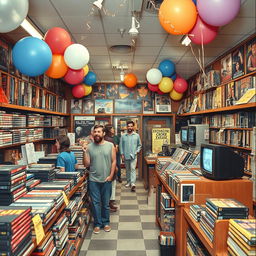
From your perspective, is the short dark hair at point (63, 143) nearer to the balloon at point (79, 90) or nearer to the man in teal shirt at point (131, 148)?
the man in teal shirt at point (131, 148)

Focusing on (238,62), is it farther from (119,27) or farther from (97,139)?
(97,139)

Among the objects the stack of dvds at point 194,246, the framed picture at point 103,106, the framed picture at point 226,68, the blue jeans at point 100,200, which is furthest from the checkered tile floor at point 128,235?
the framed picture at point 103,106

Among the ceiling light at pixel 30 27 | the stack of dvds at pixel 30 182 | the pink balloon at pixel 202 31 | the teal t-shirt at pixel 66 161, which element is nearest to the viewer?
the stack of dvds at pixel 30 182

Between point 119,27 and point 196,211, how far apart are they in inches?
99.6

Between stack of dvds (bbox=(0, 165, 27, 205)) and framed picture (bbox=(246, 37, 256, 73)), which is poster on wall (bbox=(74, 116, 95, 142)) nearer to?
framed picture (bbox=(246, 37, 256, 73))

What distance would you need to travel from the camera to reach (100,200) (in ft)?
11.6

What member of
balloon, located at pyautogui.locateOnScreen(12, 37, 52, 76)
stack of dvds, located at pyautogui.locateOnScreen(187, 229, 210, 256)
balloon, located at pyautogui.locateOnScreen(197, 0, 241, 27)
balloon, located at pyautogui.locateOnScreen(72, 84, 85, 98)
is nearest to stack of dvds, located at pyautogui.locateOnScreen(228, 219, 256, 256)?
stack of dvds, located at pyautogui.locateOnScreen(187, 229, 210, 256)

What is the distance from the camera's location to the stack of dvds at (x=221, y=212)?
4.96 ft

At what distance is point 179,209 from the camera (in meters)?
2.34

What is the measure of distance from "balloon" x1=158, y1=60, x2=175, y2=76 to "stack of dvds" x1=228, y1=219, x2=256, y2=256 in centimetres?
418

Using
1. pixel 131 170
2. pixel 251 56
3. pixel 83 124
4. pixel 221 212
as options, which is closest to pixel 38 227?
pixel 221 212

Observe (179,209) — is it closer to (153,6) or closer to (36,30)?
(153,6)

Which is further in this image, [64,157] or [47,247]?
[64,157]

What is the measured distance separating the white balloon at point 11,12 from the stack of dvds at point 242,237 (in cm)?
221
